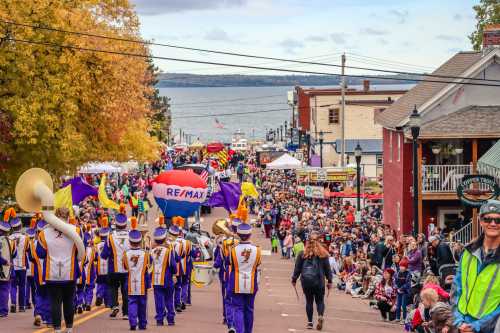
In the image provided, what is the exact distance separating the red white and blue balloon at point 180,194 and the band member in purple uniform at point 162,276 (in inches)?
450

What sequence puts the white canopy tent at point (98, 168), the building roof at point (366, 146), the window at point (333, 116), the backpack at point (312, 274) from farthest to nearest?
the window at point (333, 116), the building roof at point (366, 146), the white canopy tent at point (98, 168), the backpack at point (312, 274)

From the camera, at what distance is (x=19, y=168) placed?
36750mm

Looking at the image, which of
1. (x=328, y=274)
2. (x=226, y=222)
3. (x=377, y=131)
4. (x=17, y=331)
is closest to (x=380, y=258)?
(x=226, y=222)

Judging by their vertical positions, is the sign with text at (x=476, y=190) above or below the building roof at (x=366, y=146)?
below

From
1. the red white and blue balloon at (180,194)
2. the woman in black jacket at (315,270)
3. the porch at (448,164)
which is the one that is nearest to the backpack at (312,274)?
the woman in black jacket at (315,270)

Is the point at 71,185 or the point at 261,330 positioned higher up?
the point at 71,185

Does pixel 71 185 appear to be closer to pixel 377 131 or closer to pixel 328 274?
pixel 328 274

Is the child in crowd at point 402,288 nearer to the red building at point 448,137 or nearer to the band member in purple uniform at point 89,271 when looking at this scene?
the band member in purple uniform at point 89,271

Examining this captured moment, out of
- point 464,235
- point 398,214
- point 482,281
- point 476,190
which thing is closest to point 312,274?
point 482,281

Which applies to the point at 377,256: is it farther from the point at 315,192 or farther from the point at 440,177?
the point at 315,192

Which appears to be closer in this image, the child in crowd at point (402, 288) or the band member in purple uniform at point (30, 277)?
the band member in purple uniform at point (30, 277)

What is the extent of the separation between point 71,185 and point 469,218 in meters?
15.4

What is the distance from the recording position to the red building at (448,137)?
36969 millimetres

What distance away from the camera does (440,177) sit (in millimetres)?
Answer: 37844
